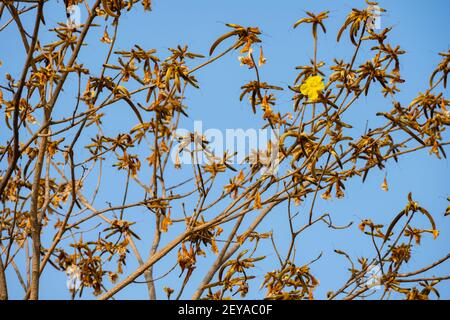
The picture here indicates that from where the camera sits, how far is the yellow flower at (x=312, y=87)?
15.5 ft

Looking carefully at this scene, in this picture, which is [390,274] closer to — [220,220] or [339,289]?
[339,289]

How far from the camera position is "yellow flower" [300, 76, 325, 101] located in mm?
4734

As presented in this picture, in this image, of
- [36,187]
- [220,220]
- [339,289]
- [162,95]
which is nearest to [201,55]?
[162,95]

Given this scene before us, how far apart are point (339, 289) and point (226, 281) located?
92 cm

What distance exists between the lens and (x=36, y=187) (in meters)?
5.18

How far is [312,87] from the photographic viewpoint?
187 inches

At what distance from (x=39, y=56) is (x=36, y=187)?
0.96 metres

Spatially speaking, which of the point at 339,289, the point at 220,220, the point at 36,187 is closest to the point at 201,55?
the point at 220,220

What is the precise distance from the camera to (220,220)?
15.7ft
